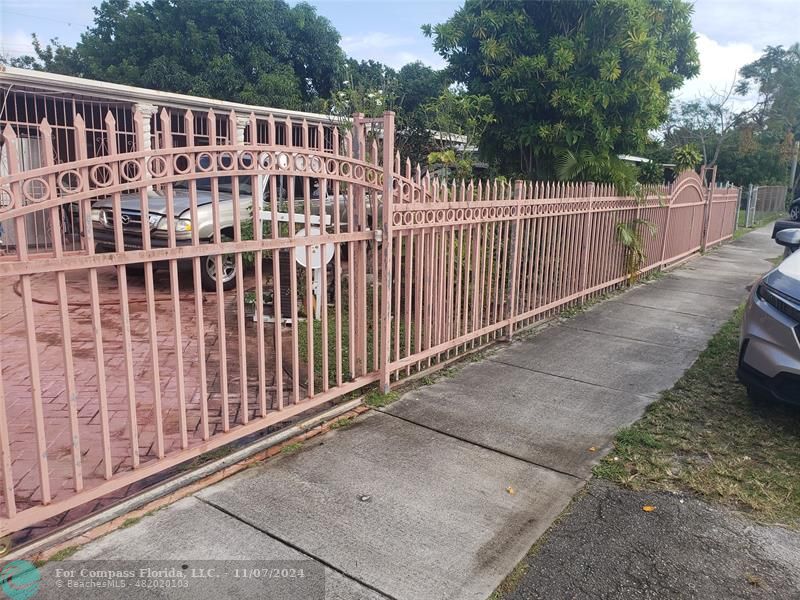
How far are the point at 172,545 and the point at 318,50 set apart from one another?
28.5 metres

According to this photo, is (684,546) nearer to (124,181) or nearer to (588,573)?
(588,573)

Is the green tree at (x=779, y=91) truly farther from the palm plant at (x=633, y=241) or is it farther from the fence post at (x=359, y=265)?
the fence post at (x=359, y=265)

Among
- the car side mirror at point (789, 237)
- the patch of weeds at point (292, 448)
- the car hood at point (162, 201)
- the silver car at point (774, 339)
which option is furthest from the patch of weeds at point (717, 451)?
the car hood at point (162, 201)

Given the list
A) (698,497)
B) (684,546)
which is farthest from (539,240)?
(684,546)

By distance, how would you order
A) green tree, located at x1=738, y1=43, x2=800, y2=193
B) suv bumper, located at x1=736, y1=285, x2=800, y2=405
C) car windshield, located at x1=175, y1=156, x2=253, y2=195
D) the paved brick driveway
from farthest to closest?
green tree, located at x1=738, y1=43, x2=800, y2=193
suv bumper, located at x1=736, y1=285, x2=800, y2=405
the paved brick driveway
car windshield, located at x1=175, y1=156, x2=253, y2=195

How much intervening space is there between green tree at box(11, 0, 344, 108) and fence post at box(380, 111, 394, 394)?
21106 millimetres

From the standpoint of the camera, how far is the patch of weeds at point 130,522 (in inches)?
123

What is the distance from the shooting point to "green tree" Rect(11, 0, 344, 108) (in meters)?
24.6

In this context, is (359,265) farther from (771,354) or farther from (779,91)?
(779,91)

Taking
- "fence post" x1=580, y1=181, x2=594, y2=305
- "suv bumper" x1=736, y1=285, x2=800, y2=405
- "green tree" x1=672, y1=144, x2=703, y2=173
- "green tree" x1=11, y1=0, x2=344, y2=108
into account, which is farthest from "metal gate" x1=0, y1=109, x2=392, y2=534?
"green tree" x1=11, y1=0, x2=344, y2=108

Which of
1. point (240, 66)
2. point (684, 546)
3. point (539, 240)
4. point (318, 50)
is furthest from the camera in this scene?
point (318, 50)

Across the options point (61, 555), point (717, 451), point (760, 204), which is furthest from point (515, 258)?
point (760, 204)

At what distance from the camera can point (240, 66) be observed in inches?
1027

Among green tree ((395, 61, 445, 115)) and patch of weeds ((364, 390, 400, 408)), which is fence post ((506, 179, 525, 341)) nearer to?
patch of weeds ((364, 390, 400, 408))
